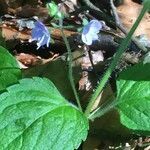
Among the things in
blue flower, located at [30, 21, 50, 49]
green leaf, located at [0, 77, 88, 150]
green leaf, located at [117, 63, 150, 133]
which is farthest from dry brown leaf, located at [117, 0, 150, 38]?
green leaf, located at [0, 77, 88, 150]

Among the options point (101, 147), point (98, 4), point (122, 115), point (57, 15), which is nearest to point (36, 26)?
point (57, 15)

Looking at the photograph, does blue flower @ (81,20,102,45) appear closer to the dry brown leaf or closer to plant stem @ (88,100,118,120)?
plant stem @ (88,100,118,120)

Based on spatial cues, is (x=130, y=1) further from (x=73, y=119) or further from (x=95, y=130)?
(x=73, y=119)

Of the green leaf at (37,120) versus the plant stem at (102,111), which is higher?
the green leaf at (37,120)

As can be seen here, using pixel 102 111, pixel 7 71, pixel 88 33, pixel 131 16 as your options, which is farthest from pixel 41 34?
pixel 131 16

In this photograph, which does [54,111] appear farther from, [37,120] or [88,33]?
[88,33]

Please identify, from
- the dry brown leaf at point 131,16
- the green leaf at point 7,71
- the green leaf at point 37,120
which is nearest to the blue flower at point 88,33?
the green leaf at point 37,120

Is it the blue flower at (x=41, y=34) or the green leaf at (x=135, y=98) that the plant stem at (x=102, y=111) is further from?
the blue flower at (x=41, y=34)

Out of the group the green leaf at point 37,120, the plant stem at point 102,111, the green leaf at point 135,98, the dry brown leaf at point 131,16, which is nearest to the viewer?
the green leaf at point 37,120
